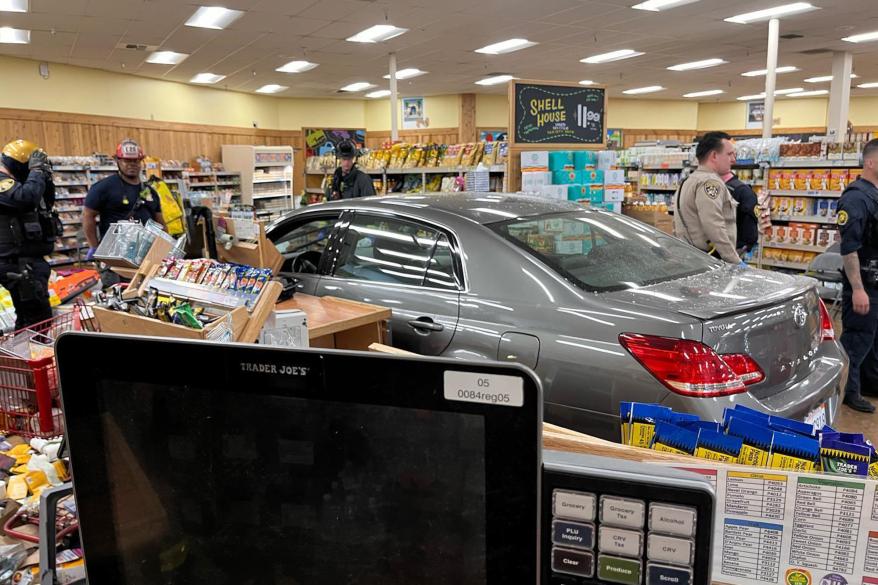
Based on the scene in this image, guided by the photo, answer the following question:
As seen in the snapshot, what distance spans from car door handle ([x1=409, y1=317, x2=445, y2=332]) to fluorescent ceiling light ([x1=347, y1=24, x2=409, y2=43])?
815 cm

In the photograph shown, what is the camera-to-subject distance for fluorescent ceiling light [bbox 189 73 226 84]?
14081 millimetres

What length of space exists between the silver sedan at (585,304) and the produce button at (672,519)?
174cm

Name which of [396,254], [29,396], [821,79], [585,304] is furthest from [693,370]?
[821,79]

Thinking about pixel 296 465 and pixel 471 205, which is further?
pixel 471 205

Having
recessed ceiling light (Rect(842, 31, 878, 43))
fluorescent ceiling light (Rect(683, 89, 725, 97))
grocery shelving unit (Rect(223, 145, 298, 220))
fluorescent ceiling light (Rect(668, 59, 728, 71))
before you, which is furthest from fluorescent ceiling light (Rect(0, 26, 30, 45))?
fluorescent ceiling light (Rect(683, 89, 725, 97))

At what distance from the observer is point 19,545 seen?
1287 mm

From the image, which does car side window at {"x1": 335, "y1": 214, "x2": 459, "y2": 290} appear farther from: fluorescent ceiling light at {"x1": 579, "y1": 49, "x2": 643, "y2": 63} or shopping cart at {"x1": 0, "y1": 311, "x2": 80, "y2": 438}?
fluorescent ceiling light at {"x1": 579, "y1": 49, "x2": 643, "y2": 63}

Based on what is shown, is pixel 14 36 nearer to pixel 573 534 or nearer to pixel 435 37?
pixel 435 37

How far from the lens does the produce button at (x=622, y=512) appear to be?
639 mm

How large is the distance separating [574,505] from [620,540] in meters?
0.05

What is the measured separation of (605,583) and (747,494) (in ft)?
0.83

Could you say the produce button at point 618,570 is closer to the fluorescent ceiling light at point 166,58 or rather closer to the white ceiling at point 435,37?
the white ceiling at point 435,37

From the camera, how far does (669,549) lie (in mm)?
633

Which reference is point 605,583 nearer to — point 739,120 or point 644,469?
point 644,469
